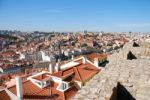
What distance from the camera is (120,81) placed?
4332 millimetres

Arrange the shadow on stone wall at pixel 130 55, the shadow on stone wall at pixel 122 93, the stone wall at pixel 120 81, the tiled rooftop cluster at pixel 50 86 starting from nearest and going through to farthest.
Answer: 1. the stone wall at pixel 120 81
2. the shadow on stone wall at pixel 122 93
3. the shadow on stone wall at pixel 130 55
4. the tiled rooftop cluster at pixel 50 86

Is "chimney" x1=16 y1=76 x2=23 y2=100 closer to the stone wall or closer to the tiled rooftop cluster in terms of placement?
the tiled rooftop cluster

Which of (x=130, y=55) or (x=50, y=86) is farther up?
(x=130, y=55)

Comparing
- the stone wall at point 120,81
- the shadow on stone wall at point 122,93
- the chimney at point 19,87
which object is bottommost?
the chimney at point 19,87

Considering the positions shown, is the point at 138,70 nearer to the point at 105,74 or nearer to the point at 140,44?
the point at 105,74

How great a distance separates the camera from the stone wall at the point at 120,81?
3.29 meters

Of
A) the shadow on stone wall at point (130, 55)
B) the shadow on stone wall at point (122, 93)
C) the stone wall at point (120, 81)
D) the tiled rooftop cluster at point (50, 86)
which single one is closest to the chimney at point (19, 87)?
the tiled rooftop cluster at point (50, 86)

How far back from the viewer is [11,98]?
42.1 feet

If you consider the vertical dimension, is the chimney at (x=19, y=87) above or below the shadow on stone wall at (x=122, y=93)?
below

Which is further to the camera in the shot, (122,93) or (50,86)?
(50,86)

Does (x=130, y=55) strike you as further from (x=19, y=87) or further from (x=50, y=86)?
(x=50, y=86)

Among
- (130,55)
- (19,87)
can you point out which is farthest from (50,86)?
(130,55)

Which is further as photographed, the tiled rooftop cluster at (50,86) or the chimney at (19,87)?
the tiled rooftop cluster at (50,86)

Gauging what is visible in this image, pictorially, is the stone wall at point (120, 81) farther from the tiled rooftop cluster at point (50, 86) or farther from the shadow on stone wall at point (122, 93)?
the tiled rooftop cluster at point (50, 86)
